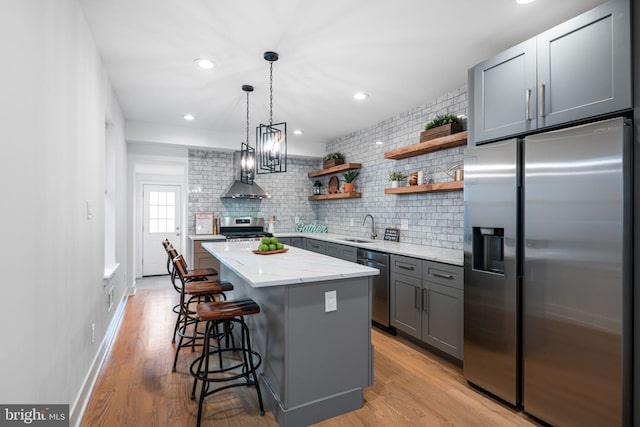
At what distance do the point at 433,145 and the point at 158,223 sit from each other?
587 cm

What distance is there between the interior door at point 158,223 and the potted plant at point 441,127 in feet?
17.6

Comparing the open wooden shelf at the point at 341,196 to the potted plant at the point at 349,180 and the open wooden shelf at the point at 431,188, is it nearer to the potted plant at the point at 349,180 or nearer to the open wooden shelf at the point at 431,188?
the potted plant at the point at 349,180

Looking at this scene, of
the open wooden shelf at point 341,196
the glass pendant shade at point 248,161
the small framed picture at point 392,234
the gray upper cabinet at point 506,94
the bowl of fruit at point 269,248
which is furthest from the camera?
the open wooden shelf at point 341,196

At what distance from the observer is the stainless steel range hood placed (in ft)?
18.8

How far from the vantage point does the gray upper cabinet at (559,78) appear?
1.79 m

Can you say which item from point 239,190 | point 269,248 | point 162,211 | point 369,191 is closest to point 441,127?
point 369,191

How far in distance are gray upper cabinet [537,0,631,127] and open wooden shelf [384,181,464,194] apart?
1.18 metres

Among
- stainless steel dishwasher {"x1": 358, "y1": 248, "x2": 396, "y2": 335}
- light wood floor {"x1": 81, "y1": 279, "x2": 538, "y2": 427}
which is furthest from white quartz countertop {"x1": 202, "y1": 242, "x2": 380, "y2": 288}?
stainless steel dishwasher {"x1": 358, "y1": 248, "x2": 396, "y2": 335}

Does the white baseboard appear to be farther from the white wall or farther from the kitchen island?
the kitchen island

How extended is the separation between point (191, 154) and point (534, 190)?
5227 millimetres

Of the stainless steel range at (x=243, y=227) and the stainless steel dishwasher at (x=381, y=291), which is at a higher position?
the stainless steel range at (x=243, y=227)

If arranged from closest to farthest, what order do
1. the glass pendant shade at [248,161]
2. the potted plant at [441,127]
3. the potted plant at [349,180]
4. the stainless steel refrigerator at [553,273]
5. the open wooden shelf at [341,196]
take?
the stainless steel refrigerator at [553,273] < the potted plant at [441,127] < the glass pendant shade at [248,161] < the open wooden shelf at [341,196] < the potted plant at [349,180]

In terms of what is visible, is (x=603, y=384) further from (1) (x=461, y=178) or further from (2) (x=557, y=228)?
(1) (x=461, y=178)

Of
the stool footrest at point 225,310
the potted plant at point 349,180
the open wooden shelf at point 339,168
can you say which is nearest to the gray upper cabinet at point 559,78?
the stool footrest at point 225,310
